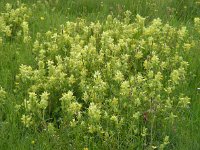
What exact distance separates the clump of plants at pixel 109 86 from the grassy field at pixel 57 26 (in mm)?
115

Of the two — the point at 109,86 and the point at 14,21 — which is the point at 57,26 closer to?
the point at 14,21

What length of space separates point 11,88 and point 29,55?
703mm

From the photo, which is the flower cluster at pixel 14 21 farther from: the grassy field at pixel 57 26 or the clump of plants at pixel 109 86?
the clump of plants at pixel 109 86

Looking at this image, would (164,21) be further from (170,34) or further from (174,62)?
(174,62)

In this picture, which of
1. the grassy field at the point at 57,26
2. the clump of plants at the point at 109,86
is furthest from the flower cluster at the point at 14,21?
the clump of plants at the point at 109,86

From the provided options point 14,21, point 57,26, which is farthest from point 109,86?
point 14,21

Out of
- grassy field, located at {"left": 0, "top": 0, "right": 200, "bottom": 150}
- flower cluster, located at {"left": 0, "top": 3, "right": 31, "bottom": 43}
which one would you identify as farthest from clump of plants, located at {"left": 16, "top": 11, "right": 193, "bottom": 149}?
flower cluster, located at {"left": 0, "top": 3, "right": 31, "bottom": 43}

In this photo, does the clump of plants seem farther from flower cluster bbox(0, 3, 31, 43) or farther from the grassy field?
flower cluster bbox(0, 3, 31, 43)

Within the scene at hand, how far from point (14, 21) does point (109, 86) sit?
7.81 ft

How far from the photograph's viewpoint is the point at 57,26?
20.5 feet

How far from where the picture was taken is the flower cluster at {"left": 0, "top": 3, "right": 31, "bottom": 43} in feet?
18.9

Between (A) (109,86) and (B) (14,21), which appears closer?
(A) (109,86)

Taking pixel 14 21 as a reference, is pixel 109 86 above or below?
below

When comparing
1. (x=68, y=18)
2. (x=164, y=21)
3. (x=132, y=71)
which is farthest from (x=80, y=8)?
(x=132, y=71)
